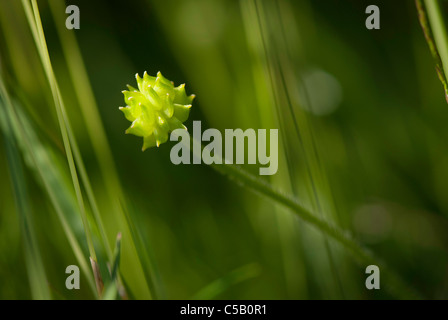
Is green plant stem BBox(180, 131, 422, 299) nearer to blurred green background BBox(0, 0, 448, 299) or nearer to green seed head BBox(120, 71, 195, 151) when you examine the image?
green seed head BBox(120, 71, 195, 151)

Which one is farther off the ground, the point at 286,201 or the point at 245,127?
the point at 245,127

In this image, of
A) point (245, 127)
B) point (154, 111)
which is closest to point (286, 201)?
point (154, 111)

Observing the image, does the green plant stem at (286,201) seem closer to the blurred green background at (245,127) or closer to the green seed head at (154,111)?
the green seed head at (154,111)

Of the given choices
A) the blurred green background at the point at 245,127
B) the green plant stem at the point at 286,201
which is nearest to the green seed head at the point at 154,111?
the green plant stem at the point at 286,201

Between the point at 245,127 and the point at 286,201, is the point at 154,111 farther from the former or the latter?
the point at 245,127

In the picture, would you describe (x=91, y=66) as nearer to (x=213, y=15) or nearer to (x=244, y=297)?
(x=213, y=15)

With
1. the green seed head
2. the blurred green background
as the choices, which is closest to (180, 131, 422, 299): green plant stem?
the green seed head
